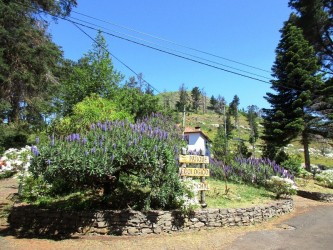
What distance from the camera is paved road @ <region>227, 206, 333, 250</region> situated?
6.13 m

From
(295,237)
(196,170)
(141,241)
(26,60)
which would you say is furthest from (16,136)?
(295,237)

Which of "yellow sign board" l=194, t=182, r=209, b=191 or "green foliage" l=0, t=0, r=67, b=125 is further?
"green foliage" l=0, t=0, r=67, b=125

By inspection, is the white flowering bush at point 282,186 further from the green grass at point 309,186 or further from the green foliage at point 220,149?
the green grass at point 309,186

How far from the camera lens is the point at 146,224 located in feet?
22.0

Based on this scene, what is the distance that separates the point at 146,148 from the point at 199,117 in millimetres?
93682

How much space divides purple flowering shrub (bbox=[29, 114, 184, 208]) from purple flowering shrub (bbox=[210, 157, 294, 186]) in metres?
6.25

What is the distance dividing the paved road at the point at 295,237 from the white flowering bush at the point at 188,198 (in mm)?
1254

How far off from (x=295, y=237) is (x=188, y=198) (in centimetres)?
258

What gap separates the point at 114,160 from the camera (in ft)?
20.6

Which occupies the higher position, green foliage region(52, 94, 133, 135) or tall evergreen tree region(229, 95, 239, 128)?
tall evergreen tree region(229, 95, 239, 128)

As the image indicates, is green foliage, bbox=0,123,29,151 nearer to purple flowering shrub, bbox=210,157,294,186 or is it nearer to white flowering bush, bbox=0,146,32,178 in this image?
white flowering bush, bbox=0,146,32,178

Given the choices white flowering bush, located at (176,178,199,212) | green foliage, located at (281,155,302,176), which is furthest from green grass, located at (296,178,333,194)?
white flowering bush, located at (176,178,199,212)

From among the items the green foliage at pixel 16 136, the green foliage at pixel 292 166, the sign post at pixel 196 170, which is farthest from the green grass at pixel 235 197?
the green foliage at pixel 16 136

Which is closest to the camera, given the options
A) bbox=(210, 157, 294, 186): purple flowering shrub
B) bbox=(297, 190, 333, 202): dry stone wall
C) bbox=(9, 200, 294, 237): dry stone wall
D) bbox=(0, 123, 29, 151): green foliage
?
bbox=(9, 200, 294, 237): dry stone wall
